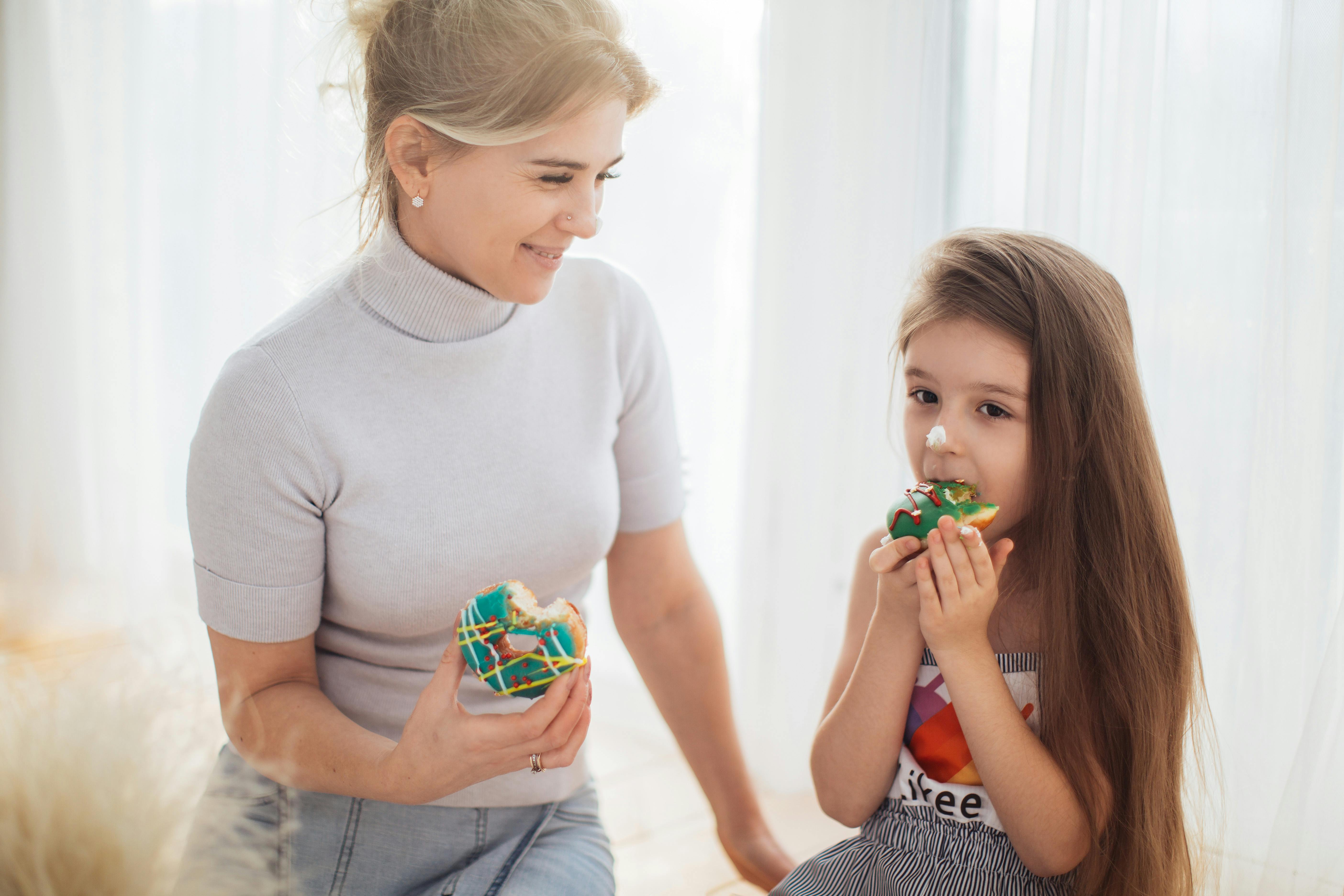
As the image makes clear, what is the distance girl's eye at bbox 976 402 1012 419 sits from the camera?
43.8 inches

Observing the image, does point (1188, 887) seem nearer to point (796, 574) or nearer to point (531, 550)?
point (531, 550)

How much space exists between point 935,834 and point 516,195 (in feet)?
2.94

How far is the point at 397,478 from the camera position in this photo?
1191 millimetres

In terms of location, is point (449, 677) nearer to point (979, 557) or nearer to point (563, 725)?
point (563, 725)

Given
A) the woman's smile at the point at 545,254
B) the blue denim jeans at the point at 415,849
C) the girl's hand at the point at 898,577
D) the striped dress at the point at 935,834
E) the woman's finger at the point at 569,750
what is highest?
the woman's smile at the point at 545,254

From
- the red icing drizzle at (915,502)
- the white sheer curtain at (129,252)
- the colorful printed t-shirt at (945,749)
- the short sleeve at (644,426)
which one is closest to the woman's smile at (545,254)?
the short sleeve at (644,426)

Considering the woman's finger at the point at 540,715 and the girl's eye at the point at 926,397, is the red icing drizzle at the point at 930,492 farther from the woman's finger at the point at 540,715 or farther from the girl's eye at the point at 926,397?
the woman's finger at the point at 540,715

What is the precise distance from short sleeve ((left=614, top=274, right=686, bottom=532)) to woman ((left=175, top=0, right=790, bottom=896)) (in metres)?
0.11

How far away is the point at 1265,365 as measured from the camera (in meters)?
1.50

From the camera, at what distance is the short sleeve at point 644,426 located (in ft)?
4.79

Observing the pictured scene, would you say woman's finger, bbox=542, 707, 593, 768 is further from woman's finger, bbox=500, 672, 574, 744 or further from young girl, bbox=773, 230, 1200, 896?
young girl, bbox=773, 230, 1200, 896

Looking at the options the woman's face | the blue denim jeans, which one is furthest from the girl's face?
the blue denim jeans

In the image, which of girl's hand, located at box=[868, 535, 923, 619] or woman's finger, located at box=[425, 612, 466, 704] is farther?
girl's hand, located at box=[868, 535, 923, 619]

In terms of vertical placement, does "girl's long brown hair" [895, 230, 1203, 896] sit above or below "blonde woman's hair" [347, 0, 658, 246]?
below
